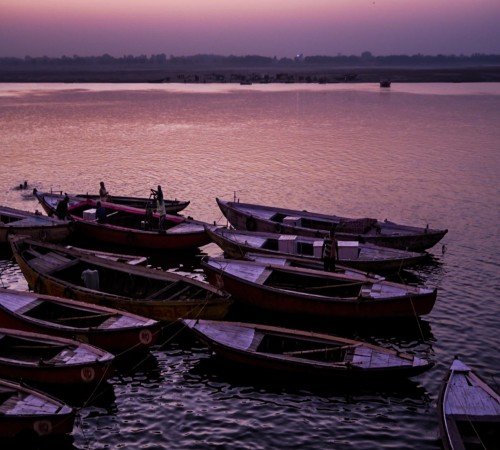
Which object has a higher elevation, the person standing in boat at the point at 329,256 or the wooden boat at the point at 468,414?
the person standing in boat at the point at 329,256

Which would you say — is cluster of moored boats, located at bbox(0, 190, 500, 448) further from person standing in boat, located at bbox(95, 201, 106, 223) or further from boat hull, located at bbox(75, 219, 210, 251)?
person standing in boat, located at bbox(95, 201, 106, 223)

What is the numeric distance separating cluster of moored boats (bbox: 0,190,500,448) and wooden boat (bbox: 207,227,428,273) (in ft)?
0.19

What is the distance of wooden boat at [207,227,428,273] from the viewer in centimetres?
2745

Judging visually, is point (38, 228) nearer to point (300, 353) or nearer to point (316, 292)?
point (316, 292)

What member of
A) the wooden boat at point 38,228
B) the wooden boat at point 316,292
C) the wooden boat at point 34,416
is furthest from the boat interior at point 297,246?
the wooden boat at point 34,416

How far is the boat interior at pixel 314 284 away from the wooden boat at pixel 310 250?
161cm

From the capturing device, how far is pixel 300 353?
63.1ft

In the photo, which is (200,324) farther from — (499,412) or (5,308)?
(499,412)

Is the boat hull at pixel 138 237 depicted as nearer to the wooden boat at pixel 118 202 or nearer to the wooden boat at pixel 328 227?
the wooden boat at pixel 328 227

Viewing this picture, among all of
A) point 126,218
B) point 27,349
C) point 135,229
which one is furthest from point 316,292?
point 126,218

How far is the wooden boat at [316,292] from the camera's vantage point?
74.9 feet

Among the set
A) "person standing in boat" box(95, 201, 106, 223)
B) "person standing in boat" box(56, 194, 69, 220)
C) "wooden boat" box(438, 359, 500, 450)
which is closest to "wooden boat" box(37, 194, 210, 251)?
"person standing in boat" box(95, 201, 106, 223)

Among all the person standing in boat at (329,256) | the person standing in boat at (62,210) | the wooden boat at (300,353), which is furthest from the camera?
the person standing in boat at (62,210)

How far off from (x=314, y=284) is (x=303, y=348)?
5698 mm
